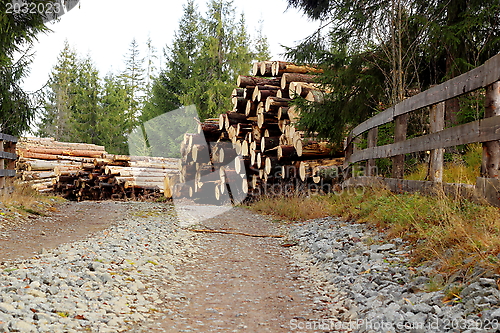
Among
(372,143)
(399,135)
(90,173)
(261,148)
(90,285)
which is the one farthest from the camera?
(90,173)

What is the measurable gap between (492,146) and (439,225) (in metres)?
1.17

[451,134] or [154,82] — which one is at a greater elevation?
[154,82]

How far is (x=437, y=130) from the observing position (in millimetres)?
5961

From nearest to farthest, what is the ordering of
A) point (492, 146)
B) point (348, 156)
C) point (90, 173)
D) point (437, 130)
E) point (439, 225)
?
point (439, 225) → point (492, 146) → point (437, 130) → point (348, 156) → point (90, 173)

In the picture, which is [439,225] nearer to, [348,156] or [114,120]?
[348,156]

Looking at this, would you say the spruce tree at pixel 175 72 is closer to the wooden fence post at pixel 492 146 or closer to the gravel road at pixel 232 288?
the gravel road at pixel 232 288

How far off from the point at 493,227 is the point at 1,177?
1134 cm

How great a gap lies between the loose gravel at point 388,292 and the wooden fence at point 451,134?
3.75ft

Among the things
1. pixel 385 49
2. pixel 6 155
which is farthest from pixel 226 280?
pixel 6 155

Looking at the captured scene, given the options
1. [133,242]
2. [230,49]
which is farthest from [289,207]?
[230,49]

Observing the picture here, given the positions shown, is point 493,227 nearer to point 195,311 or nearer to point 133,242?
point 195,311

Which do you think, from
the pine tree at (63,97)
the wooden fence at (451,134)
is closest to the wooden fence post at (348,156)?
the wooden fence at (451,134)

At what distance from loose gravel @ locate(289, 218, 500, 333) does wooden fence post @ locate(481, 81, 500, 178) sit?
1358mm

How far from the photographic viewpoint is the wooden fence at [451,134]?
4.70 metres
